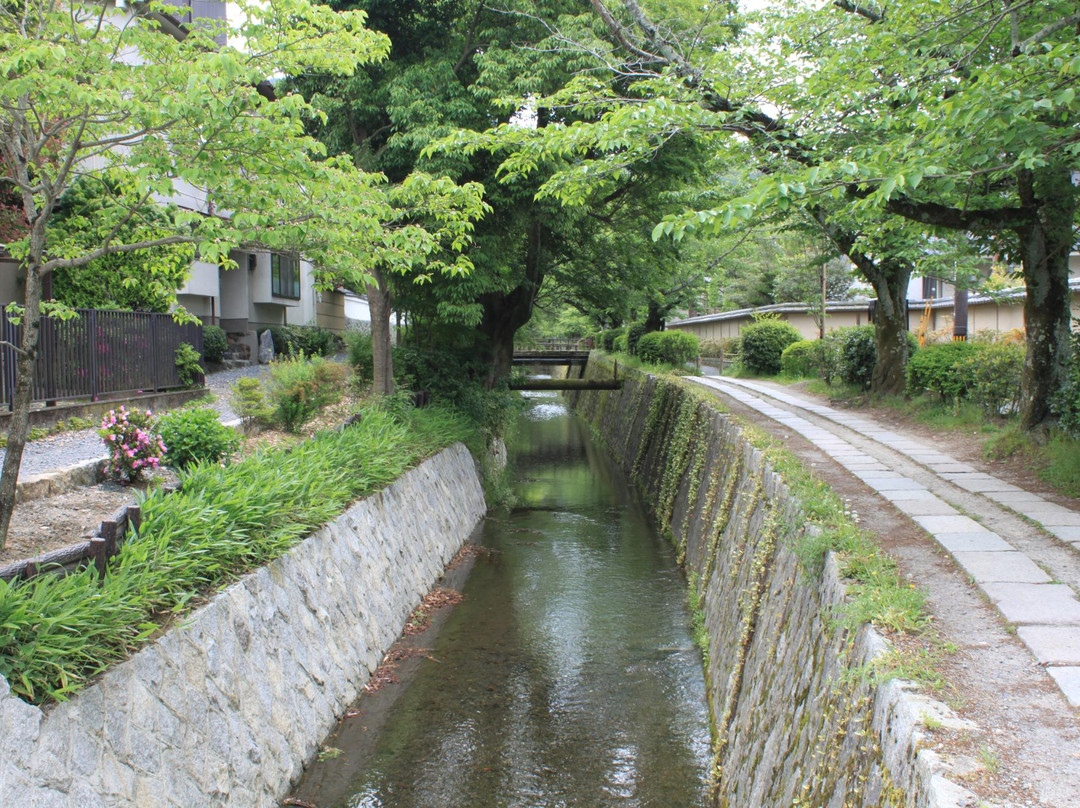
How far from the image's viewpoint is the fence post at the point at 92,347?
11055 millimetres

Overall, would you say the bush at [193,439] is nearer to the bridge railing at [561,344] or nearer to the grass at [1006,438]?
the grass at [1006,438]

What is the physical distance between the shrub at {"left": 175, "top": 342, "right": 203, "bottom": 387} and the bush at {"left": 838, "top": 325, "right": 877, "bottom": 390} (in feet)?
43.7

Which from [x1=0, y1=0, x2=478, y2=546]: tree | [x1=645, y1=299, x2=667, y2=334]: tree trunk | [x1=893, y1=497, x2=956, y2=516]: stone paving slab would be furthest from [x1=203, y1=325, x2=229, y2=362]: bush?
Result: [x1=893, y1=497, x2=956, y2=516]: stone paving slab

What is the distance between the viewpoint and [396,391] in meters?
14.8

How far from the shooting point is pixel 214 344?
21266 millimetres

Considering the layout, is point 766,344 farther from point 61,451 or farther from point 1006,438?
point 61,451

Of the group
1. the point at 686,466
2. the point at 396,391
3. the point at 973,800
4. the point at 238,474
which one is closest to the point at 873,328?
the point at 686,466

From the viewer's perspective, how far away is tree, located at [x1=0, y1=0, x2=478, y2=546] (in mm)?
4844

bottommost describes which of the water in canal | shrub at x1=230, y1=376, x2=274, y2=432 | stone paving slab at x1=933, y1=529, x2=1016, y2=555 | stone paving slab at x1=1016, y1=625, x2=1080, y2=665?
the water in canal

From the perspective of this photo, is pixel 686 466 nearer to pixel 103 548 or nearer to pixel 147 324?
pixel 147 324

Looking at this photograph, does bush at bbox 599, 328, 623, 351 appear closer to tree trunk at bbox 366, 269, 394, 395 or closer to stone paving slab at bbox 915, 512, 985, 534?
tree trunk at bbox 366, 269, 394, 395

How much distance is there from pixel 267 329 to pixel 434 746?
851 inches

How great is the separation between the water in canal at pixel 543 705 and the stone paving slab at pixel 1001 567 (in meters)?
2.74

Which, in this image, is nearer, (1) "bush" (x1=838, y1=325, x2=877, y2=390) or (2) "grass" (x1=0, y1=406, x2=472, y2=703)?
(2) "grass" (x1=0, y1=406, x2=472, y2=703)
